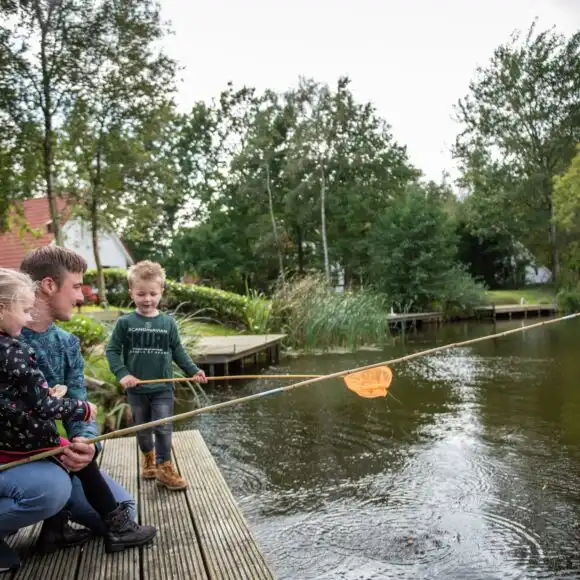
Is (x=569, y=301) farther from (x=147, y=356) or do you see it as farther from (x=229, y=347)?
(x=147, y=356)

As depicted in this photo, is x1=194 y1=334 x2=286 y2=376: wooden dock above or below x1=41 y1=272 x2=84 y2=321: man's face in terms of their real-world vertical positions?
below

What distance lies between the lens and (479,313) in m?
24.5

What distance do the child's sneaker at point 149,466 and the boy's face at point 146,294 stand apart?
79 centimetres

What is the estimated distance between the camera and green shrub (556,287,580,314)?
2380cm

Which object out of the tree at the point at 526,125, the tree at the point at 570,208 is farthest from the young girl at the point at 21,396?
the tree at the point at 526,125

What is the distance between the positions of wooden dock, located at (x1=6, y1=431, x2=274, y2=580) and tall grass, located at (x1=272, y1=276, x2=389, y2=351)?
10.2 metres

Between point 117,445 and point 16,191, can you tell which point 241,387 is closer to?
point 117,445

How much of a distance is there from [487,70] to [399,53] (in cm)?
2329

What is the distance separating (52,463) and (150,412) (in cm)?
131

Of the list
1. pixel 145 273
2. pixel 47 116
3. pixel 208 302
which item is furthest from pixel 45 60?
pixel 145 273

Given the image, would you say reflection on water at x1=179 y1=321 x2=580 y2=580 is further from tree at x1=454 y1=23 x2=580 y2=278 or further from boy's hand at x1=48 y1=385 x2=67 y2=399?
tree at x1=454 y1=23 x2=580 y2=278

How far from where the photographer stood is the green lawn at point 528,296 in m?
28.0

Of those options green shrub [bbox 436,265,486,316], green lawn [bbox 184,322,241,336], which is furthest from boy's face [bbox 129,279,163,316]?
green shrub [bbox 436,265,486,316]

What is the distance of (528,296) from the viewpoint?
29906 millimetres
